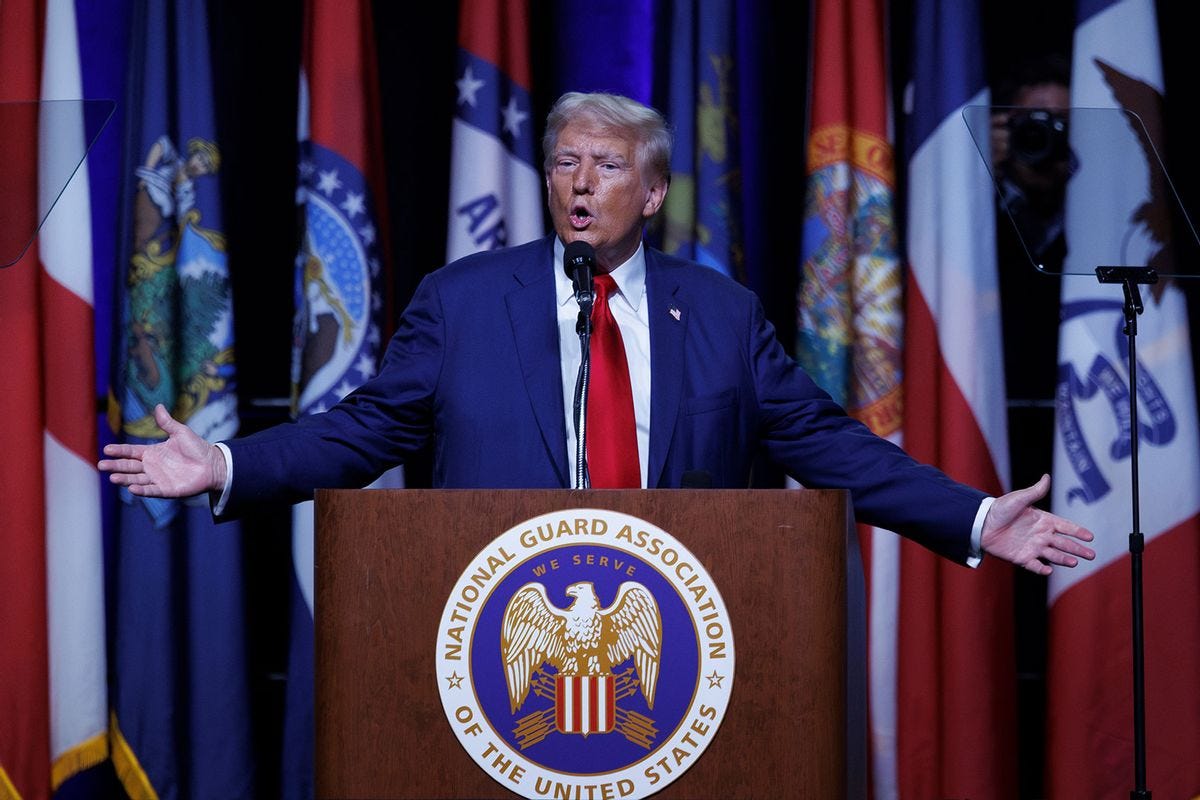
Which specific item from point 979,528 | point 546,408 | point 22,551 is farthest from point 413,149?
point 979,528

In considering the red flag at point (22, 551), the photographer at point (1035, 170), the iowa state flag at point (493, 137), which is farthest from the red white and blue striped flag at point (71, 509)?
the photographer at point (1035, 170)

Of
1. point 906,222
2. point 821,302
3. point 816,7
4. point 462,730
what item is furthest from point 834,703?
point 816,7

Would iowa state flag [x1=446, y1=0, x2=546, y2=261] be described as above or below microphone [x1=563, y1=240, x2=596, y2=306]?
above

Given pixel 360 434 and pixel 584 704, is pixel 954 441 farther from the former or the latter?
pixel 584 704

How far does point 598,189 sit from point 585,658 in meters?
1.18

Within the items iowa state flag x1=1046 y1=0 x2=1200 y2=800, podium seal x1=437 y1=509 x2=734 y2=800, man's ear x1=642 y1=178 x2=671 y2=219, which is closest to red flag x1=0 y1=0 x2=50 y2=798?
man's ear x1=642 y1=178 x2=671 y2=219

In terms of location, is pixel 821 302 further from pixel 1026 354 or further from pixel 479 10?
pixel 479 10

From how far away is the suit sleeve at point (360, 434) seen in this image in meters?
2.10

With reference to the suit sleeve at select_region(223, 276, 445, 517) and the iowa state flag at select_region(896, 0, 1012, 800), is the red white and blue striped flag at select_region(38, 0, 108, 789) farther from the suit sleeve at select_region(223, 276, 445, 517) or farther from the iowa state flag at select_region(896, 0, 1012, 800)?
the iowa state flag at select_region(896, 0, 1012, 800)

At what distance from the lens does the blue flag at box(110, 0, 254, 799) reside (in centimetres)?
328

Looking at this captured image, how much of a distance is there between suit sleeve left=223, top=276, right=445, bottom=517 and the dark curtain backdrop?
1105 millimetres

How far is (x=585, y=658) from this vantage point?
1.54 m

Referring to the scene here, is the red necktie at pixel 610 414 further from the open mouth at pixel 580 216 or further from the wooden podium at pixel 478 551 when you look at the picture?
the wooden podium at pixel 478 551

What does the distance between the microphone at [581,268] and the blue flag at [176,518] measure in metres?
1.63
